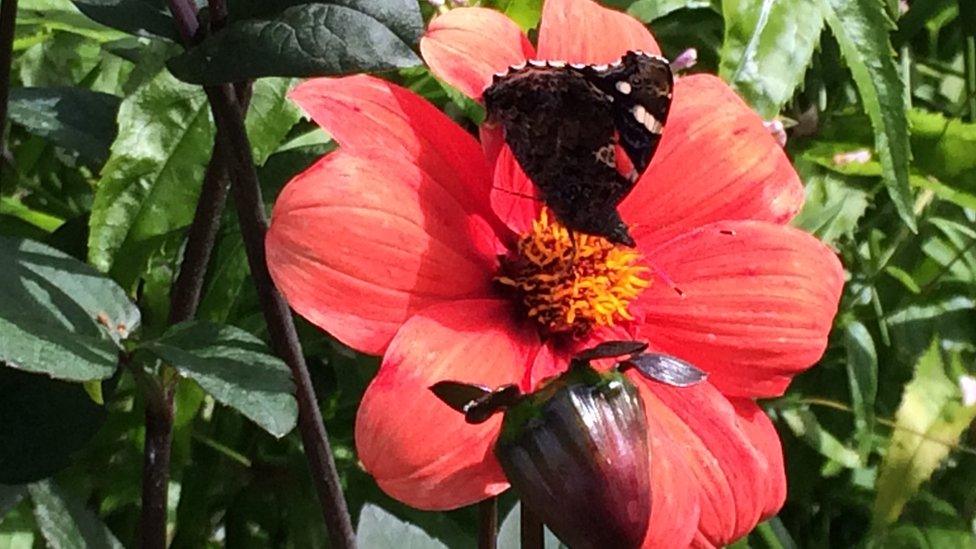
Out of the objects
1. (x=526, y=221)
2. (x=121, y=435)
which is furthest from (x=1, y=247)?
(x=121, y=435)

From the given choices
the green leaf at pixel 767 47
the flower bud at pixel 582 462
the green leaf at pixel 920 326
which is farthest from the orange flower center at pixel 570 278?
the green leaf at pixel 920 326

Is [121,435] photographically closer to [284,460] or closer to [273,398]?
[284,460]

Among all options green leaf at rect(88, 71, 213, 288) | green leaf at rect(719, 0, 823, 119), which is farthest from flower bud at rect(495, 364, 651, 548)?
green leaf at rect(719, 0, 823, 119)

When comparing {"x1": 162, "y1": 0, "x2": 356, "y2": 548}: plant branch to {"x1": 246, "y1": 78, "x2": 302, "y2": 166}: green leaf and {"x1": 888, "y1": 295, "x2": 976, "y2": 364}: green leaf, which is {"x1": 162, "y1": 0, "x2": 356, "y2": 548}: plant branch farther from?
{"x1": 888, "y1": 295, "x2": 976, "y2": 364}: green leaf

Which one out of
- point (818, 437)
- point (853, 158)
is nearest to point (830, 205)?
point (853, 158)

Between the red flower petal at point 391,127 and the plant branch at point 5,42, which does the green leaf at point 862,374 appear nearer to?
the red flower petal at point 391,127
